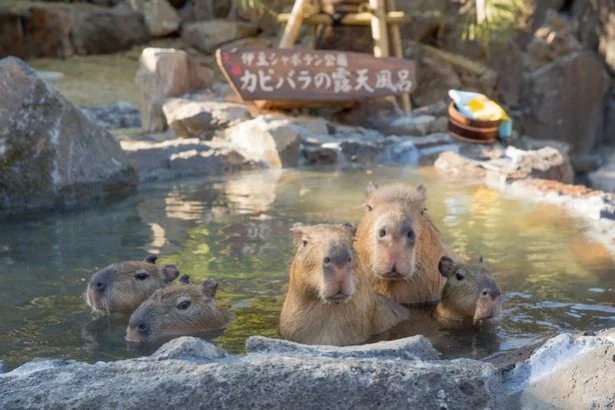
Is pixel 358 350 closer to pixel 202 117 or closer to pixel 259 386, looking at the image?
pixel 259 386

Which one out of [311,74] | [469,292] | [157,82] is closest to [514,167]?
[311,74]

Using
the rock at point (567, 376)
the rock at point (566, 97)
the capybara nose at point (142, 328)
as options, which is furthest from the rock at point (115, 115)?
the rock at point (567, 376)

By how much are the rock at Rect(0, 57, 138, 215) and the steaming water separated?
37 centimetres

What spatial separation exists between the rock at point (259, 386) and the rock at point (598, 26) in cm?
1565

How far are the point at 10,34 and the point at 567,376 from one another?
52.1 ft

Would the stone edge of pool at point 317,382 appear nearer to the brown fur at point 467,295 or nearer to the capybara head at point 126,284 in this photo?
the brown fur at point 467,295

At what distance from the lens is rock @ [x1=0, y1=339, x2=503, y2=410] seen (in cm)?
291

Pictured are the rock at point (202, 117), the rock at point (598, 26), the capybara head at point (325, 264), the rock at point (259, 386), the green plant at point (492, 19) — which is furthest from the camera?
the rock at point (598, 26)

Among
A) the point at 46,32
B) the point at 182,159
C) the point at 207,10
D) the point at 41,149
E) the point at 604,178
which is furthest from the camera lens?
the point at 207,10

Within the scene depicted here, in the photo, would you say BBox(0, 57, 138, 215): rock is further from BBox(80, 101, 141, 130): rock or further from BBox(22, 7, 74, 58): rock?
BBox(22, 7, 74, 58): rock

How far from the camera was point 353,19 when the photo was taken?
13922 millimetres

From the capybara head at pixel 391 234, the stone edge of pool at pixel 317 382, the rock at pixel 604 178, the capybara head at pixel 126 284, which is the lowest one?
the rock at pixel 604 178

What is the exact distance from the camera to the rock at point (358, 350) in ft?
10.8

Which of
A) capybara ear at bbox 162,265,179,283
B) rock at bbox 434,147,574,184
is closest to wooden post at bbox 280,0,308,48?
rock at bbox 434,147,574,184
